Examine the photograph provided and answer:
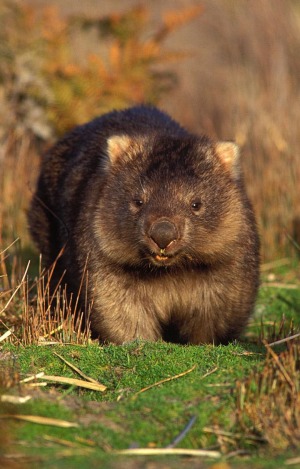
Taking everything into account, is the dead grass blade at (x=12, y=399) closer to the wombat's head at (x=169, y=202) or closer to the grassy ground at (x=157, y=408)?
the grassy ground at (x=157, y=408)

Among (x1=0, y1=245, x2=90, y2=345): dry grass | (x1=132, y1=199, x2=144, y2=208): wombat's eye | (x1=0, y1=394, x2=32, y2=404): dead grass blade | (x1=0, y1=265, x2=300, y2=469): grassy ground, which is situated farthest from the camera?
(x1=0, y1=245, x2=90, y2=345): dry grass

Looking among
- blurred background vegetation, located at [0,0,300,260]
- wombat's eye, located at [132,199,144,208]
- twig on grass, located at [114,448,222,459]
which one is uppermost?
blurred background vegetation, located at [0,0,300,260]

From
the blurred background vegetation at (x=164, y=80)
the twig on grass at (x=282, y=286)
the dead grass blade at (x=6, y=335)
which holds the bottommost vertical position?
the dead grass blade at (x=6, y=335)

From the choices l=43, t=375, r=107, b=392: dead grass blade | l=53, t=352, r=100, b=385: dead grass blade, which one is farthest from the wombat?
l=43, t=375, r=107, b=392: dead grass blade

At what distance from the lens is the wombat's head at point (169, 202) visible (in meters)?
5.61

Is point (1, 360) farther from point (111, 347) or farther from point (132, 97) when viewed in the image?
point (132, 97)

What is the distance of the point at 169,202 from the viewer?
5.67 metres

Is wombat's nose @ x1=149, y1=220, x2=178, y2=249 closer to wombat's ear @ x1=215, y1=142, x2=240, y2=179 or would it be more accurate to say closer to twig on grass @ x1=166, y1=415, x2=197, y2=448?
wombat's ear @ x1=215, y1=142, x2=240, y2=179

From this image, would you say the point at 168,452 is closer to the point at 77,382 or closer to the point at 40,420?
the point at 40,420

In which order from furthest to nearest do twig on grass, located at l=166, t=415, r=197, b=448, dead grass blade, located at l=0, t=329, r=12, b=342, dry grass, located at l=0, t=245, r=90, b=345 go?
dry grass, located at l=0, t=245, r=90, b=345
dead grass blade, located at l=0, t=329, r=12, b=342
twig on grass, located at l=166, t=415, r=197, b=448

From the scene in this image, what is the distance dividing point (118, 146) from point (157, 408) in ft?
7.37

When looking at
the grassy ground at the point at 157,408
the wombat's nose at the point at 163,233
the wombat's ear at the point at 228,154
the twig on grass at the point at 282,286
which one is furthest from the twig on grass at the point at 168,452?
the twig on grass at the point at 282,286

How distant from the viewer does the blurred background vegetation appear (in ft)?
32.2

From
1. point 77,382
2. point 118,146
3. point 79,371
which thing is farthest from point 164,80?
point 77,382
